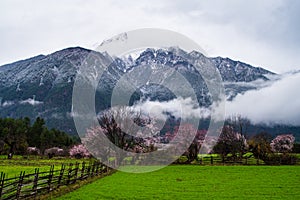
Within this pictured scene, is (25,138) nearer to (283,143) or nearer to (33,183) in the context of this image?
(283,143)

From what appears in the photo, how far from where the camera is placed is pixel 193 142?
2101 inches

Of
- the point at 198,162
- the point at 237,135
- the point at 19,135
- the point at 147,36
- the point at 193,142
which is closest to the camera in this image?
the point at 147,36

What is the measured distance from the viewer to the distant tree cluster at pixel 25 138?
79688 mm

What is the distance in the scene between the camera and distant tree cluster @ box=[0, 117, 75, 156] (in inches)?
3137

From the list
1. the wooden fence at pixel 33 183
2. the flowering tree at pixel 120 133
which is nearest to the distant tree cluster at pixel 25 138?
the flowering tree at pixel 120 133

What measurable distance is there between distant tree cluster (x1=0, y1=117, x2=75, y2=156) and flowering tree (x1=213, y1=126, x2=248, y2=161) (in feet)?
143

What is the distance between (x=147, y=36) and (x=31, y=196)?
1317 cm

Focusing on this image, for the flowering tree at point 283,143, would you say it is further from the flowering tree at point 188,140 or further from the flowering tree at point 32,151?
the flowering tree at point 32,151

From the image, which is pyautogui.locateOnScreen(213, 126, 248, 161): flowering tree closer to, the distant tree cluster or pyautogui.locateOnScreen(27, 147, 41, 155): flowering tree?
the distant tree cluster

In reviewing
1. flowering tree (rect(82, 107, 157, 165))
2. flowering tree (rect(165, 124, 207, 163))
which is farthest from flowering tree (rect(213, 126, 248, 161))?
flowering tree (rect(82, 107, 157, 165))

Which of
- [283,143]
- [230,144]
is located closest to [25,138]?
[230,144]

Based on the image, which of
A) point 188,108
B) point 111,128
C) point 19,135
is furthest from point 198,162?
point 19,135

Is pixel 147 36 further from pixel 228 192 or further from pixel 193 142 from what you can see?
pixel 193 142

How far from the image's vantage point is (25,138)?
3324 inches
